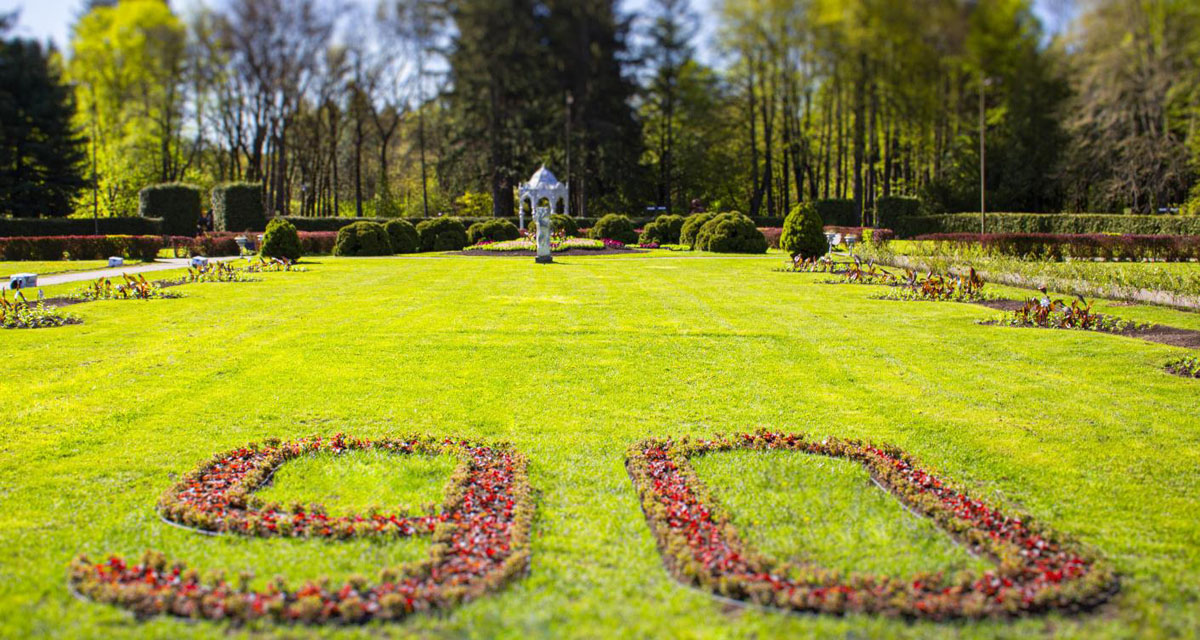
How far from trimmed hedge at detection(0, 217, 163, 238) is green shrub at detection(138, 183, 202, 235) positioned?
1587 millimetres

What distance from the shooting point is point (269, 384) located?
6797mm

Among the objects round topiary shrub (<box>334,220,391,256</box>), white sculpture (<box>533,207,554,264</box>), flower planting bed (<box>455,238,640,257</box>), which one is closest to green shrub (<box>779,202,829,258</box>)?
white sculpture (<box>533,207,554,264</box>)

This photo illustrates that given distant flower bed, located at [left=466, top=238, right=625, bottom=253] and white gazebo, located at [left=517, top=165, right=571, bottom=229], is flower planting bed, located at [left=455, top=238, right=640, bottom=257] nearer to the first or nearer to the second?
distant flower bed, located at [left=466, top=238, right=625, bottom=253]

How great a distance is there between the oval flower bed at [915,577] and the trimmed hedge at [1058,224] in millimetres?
26588

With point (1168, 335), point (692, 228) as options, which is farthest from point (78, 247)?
point (1168, 335)

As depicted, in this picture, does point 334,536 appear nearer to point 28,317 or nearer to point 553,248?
point 28,317

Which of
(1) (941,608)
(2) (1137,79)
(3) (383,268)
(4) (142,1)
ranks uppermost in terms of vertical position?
(4) (142,1)

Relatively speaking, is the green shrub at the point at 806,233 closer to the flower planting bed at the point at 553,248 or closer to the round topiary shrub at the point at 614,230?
the flower planting bed at the point at 553,248

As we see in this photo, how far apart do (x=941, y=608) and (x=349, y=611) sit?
2.21m

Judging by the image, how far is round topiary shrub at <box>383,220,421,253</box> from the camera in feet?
90.6

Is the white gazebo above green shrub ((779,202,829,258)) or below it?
above

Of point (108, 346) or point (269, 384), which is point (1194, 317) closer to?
point (269, 384)

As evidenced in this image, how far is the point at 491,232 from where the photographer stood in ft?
101

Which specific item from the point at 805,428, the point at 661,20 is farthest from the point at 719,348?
the point at 661,20
